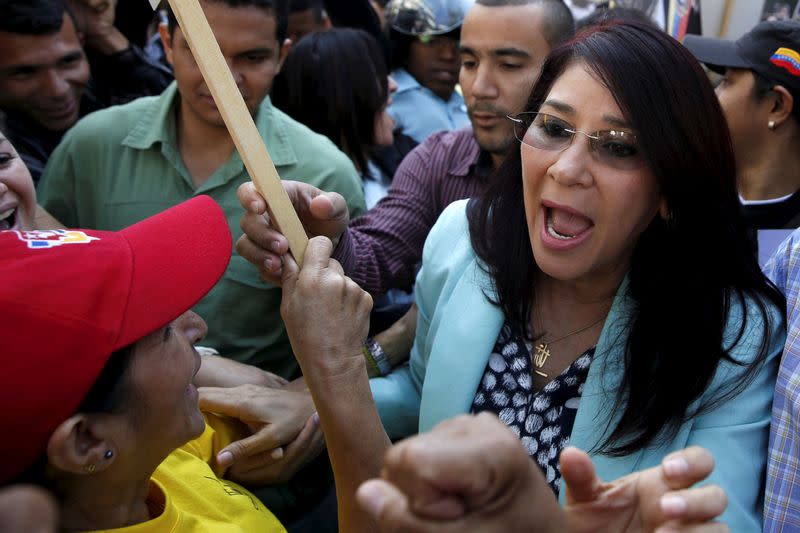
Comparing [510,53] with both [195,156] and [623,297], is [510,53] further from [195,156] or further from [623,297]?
[623,297]

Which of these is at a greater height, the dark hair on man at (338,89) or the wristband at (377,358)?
the dark hair on man at (338,89)

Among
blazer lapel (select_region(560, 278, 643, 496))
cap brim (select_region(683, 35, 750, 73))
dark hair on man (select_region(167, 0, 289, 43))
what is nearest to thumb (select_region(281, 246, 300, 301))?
blazer lapel (select_region(560, 278, 643, 496))

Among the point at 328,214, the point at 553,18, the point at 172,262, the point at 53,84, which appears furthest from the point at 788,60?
the point at 53,84

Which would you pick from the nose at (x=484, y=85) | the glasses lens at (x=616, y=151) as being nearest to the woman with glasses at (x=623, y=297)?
the glasses lens at (x=616, y=151)

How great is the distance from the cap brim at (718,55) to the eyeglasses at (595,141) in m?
1.50

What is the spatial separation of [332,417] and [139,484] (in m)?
0.36

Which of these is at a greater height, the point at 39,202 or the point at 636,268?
the point at 636,268

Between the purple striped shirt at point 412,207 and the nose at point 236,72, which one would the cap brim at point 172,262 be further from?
the nose at point 236,72

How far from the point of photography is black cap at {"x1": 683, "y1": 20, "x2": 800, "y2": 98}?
282 centimetres

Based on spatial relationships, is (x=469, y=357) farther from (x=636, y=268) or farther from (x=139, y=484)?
(x=139, y=484)

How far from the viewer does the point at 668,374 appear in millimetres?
1662

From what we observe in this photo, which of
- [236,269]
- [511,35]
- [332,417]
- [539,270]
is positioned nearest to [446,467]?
[332,417]

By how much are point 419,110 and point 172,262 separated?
3.16m

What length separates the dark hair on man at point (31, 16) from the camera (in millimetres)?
2873
